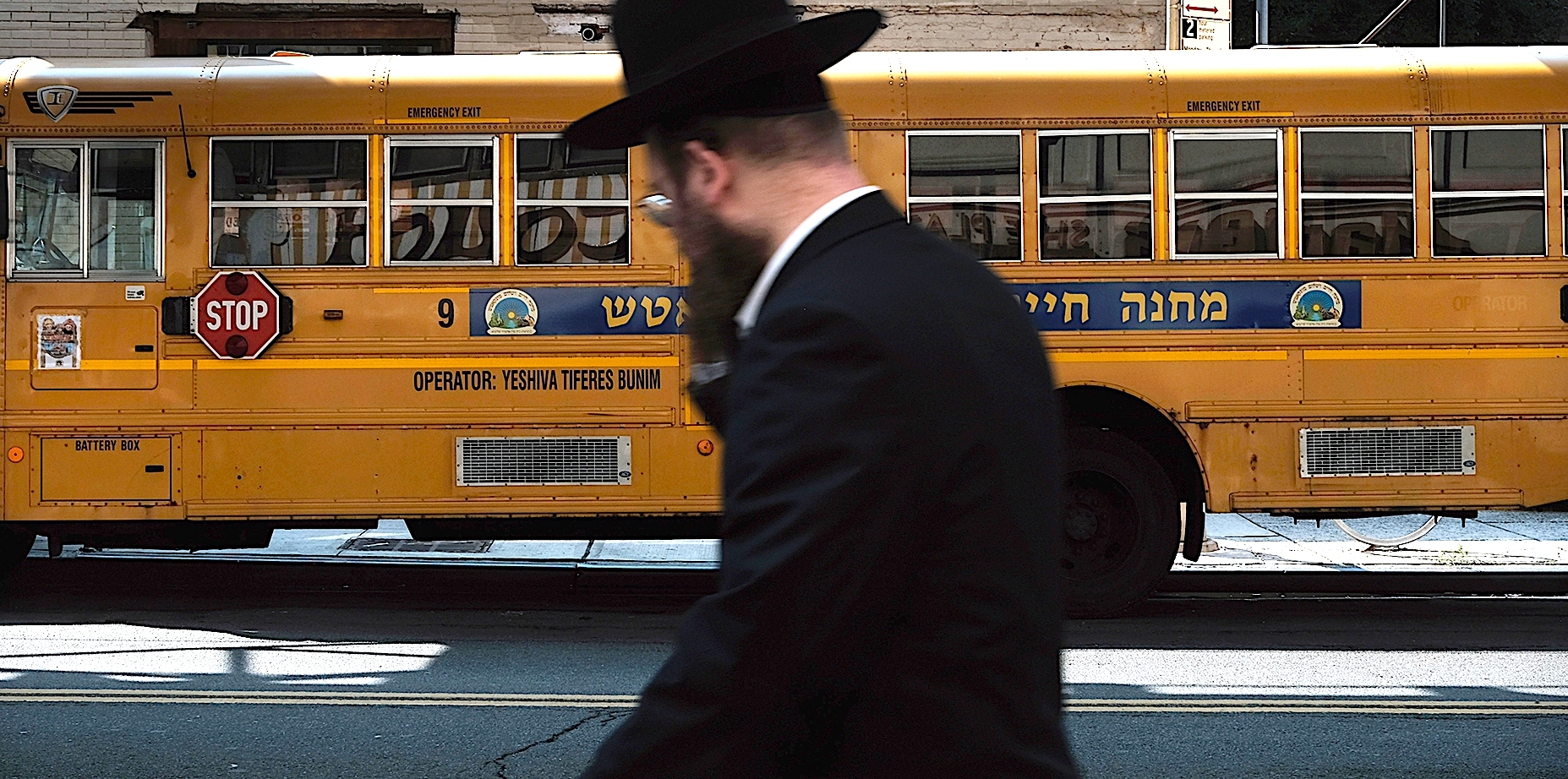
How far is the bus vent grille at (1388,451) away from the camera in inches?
337

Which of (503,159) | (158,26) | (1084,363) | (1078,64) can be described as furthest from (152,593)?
(158,26)

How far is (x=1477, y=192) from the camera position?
8.65m

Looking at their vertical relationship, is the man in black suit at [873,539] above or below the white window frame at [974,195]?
below

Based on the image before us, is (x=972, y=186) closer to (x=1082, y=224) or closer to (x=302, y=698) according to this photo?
(x=1082, y=224)

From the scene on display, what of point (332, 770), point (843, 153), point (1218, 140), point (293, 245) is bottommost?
point (332, 770)

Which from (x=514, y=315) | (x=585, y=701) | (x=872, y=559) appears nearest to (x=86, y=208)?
(x=514, y=315)

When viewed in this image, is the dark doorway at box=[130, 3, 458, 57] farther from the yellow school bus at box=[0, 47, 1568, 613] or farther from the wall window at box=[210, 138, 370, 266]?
the wall window at box=[210, 138, 370, 266]

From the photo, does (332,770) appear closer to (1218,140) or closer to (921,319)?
(921,319)

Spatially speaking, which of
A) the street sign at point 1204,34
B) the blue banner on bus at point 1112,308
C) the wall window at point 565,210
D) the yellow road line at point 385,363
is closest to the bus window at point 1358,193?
the blue banner on bus at point 1112,308

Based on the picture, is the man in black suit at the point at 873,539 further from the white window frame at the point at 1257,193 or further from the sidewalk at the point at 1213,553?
the sidewalk at the point at 1213,553

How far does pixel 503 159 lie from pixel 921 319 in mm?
7521

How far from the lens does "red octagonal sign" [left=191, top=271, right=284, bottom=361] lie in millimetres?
8578

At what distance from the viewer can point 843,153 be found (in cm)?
165

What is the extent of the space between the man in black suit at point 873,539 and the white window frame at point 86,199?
7843 millimetres
